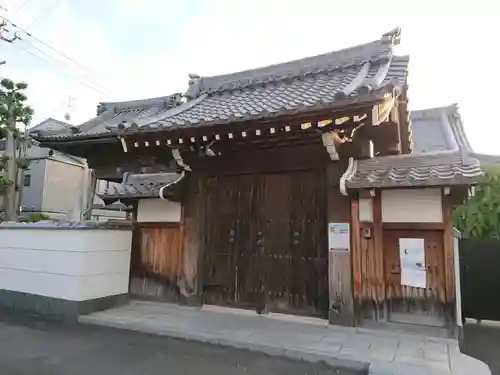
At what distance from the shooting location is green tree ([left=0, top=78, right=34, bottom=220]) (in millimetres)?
8555

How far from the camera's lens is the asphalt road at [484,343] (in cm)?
382

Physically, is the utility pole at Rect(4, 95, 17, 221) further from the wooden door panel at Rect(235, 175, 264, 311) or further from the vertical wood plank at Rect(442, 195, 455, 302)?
the vertical wood plank at Rect(442, 195, 455, 302)

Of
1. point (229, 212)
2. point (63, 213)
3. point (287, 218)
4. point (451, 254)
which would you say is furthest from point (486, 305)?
point (63, 213)

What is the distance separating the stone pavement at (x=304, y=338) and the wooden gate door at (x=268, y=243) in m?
0.27

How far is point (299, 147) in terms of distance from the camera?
5.12m

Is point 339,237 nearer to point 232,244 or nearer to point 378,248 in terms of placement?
point 378,248

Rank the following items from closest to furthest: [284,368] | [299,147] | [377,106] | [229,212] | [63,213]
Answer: [284,368], [377,106], [299,147], [229,212], [63,213]

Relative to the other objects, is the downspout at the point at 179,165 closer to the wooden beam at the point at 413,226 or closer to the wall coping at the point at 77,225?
the wall coping at the point at 77,225

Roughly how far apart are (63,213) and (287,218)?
13.1 m

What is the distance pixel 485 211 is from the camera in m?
6.66

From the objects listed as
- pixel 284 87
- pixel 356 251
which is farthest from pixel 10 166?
pixel 356 251

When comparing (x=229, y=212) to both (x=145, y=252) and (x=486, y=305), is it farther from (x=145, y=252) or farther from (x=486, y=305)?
(x=486, y=305)

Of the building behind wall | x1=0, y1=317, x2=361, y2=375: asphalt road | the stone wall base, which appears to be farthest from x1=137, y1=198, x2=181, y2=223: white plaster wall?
the building behind wall

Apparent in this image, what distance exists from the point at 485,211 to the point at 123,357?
6667mm
